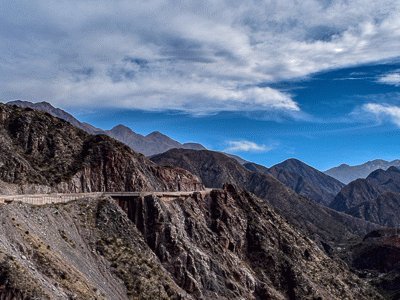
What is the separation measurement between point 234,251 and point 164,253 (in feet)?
57.5

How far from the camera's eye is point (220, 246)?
76.8 metres

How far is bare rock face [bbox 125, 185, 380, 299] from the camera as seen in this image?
67.8 m

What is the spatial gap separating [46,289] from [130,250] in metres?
22.1

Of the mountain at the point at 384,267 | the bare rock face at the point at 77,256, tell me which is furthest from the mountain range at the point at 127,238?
→ the mountain at the point at 384,267

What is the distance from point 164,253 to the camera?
66625 mm

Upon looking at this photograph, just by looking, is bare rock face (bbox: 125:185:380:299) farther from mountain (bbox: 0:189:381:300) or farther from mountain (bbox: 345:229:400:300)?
mountain (bbox: 345:229:400:300)

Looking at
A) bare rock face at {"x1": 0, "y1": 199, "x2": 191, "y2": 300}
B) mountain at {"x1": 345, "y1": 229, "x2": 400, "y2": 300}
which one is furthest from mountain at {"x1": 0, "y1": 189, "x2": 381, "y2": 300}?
mountain at {"x1": 345, "y1": 229, "x2": 400, "y2": 300}

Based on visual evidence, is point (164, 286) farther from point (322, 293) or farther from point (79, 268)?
point (322, 293)

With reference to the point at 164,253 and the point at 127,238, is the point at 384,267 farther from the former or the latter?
the point at 127,238

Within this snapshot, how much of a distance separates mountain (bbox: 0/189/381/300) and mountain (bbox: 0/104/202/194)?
1712 cm

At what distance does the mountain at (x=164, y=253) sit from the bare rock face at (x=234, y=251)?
0.16 meters

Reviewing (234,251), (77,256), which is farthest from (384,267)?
(77,256)

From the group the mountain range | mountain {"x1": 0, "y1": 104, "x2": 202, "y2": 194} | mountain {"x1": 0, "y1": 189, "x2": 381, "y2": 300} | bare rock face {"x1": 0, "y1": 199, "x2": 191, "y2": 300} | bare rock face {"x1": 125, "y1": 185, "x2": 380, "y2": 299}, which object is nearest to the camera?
bare rock face {"x1": 0, "y1": 199, "x2": 191, "y2": 300}

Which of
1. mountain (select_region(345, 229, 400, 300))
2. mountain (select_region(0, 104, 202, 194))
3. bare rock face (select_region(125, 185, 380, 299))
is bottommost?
mountain (select_region(345, 229, 400, 300))
